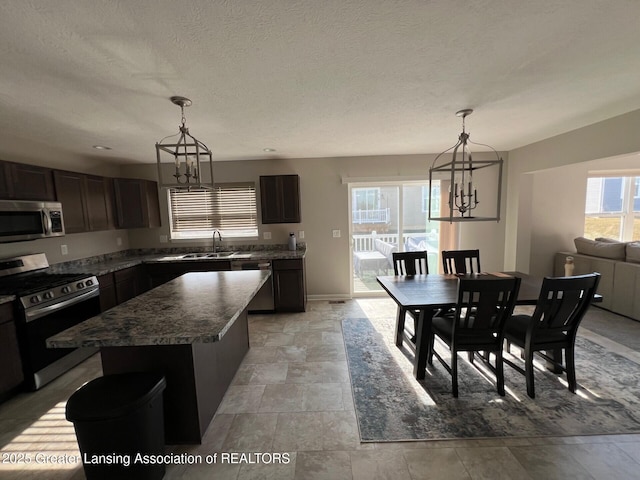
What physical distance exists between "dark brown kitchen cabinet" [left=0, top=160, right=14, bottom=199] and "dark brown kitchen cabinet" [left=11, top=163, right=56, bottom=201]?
3cm

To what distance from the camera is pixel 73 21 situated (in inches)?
47.4

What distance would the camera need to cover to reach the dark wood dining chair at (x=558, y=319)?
1.98 meters

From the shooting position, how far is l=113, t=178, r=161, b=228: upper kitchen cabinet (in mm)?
3904

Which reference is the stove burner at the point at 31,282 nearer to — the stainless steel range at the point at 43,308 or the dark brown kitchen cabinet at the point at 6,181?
the stainless steel range at the point at 43,308

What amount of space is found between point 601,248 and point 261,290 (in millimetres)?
4875

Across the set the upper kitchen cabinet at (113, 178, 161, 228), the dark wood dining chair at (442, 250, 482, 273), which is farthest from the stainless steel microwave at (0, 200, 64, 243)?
the dark wood dining chair at (442, 250, 482, 273)

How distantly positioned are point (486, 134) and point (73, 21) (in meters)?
3.80

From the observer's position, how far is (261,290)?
4.00 metres

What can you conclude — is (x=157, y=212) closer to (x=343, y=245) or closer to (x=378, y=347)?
(x=343, y=245)

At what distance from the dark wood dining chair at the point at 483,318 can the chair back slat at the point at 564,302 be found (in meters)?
0.19

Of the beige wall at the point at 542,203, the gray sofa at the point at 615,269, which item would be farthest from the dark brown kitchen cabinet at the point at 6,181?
the gray sofa at the point at 615,269

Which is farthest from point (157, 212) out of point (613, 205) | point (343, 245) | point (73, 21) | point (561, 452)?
point (613, 205)

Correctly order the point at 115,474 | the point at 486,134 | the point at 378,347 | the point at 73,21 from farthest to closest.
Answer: the point at 486,134, the point at 378,347, the point at 115,474, the point at 73,21

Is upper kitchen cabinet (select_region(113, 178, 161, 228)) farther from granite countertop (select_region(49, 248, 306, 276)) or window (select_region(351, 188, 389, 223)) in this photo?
window (select_region(351, 188, 389, 223))
